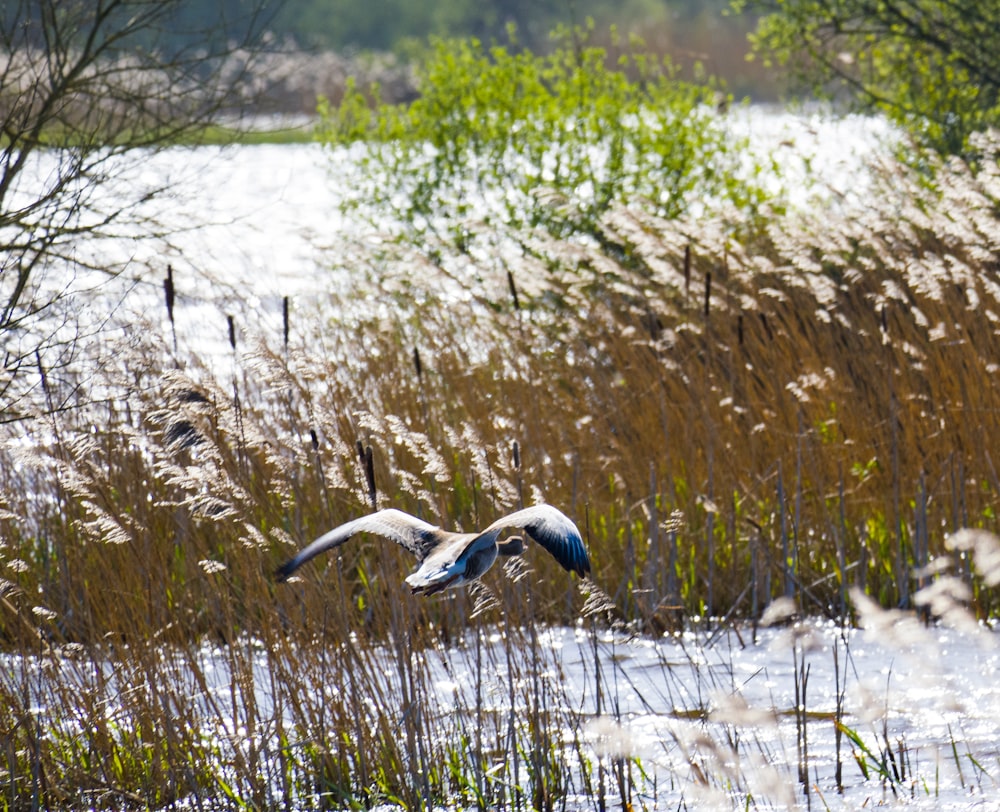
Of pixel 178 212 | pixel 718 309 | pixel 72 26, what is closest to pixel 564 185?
pixel 718 309

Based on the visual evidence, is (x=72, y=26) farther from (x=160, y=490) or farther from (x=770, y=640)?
(x=770, y=640)

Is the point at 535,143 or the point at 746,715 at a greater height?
A: the point at 535,143

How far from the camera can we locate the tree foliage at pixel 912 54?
8578 mm

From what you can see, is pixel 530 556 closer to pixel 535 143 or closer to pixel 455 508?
pixel 455 508

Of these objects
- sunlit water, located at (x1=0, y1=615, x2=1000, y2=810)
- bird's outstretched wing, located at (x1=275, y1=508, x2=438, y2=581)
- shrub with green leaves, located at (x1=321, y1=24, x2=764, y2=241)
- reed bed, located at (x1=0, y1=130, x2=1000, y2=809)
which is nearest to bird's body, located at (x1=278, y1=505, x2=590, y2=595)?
bird's outstretched wing, located at (x1=275, y1=508, x2=438, y2=581)

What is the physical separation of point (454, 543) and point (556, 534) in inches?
12.2

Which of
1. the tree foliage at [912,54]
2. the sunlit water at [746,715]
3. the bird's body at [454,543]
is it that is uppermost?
the tree foliage at [912,54]

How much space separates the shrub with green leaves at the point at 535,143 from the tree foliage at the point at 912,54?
1449 millimetres

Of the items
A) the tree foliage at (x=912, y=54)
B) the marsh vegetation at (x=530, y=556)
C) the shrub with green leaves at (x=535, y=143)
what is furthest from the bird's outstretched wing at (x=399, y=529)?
the tree foliage at (x=912, y=54)

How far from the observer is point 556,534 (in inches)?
93.7

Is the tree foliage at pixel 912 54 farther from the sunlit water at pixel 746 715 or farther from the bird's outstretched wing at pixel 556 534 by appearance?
the bird's outstretched wing at pixel 556 534

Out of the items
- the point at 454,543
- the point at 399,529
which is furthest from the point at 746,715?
the point at 399,529

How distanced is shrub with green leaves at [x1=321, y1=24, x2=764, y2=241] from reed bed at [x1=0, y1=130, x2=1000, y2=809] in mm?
897

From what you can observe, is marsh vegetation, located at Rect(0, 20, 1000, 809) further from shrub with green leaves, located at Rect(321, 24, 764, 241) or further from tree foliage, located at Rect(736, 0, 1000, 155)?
tree foliage, located at Rect(736, 0, 1000, 155)
